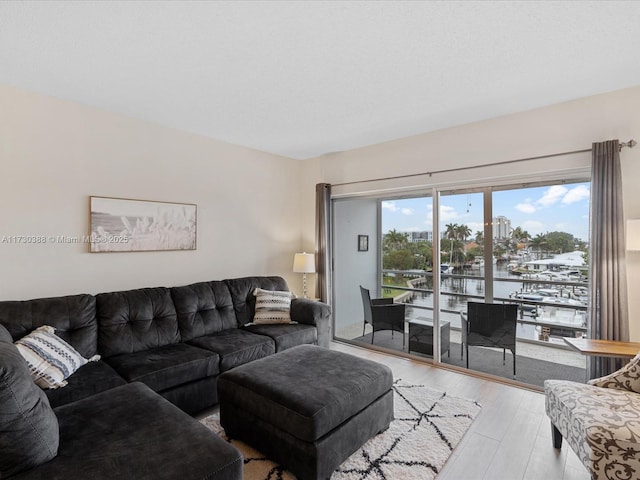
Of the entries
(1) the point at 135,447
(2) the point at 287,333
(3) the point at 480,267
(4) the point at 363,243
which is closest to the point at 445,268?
(3) the point at 480,267

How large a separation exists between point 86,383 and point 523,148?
399 cm

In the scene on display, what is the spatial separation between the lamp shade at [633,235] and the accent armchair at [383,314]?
87.1 inches

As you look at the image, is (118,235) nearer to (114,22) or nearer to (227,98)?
(227,98)

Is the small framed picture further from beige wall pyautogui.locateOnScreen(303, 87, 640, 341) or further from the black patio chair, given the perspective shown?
the black patio chair

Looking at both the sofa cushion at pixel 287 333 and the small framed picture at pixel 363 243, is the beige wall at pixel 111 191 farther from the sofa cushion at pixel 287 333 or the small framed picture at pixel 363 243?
the small framed picture at pixel 363 243

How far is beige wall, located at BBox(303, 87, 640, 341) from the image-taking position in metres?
2.59

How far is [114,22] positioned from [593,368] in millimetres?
4071

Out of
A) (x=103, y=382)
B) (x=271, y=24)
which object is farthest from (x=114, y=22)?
(x=103, y=382)

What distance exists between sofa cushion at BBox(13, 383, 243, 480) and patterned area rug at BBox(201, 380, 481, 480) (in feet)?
2.15

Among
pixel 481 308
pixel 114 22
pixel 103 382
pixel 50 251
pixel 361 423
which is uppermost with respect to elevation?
pixel 114 22

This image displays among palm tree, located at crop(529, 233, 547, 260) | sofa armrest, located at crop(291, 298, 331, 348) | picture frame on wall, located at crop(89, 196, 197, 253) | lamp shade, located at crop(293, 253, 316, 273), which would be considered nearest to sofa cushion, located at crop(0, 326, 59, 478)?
picture frame on wall, located at crop(89, 196, 197, 253)

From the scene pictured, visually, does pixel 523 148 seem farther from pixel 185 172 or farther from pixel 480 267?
pixel 185 172

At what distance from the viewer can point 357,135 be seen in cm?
379

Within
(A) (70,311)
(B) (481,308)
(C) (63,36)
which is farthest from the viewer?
(B) (481,308)
